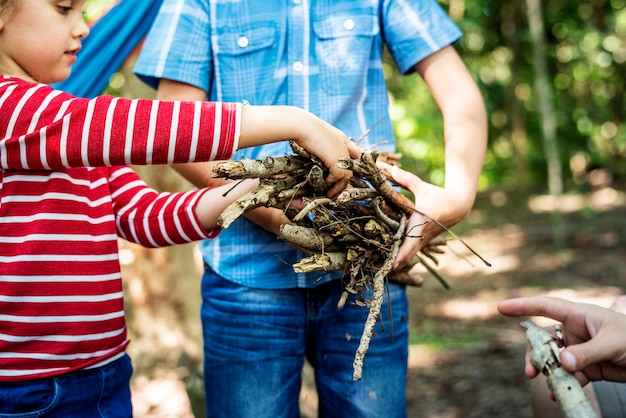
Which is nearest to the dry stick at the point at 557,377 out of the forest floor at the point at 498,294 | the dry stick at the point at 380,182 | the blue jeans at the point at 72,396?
the dry stick at the point at 380,182

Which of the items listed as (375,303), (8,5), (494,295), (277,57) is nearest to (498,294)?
Answer: (494,295)

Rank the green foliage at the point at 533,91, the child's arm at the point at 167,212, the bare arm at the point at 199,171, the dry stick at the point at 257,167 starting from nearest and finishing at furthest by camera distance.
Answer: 1. the dry stick at the point at 257,167
2. the child's arm at the point at 167,212
3. the bare arm at the point at 199,171
4. the green foliage at the point at 533,91

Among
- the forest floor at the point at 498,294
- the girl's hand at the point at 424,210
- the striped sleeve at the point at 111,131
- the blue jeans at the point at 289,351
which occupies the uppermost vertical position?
the striped sleeve at the point at 111,131

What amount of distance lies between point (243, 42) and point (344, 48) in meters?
0.25

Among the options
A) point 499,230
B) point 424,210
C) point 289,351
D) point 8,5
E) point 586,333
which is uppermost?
point 8,5

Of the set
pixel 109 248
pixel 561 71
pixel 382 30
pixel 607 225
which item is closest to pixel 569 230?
pixel 607 225

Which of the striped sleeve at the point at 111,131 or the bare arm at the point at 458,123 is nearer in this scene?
the striped sleeve at the point at 111,131

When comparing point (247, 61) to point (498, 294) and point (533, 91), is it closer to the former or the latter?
point (498, 294)

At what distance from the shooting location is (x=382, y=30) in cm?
171

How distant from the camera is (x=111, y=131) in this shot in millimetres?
1160

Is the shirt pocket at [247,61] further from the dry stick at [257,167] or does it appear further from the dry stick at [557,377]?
the dry stick at [557,377]

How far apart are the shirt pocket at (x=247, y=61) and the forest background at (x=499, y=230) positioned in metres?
→ 0.67

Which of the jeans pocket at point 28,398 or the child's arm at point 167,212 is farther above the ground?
the child's arm at point 167,212

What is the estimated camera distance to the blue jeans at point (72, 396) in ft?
4.14
